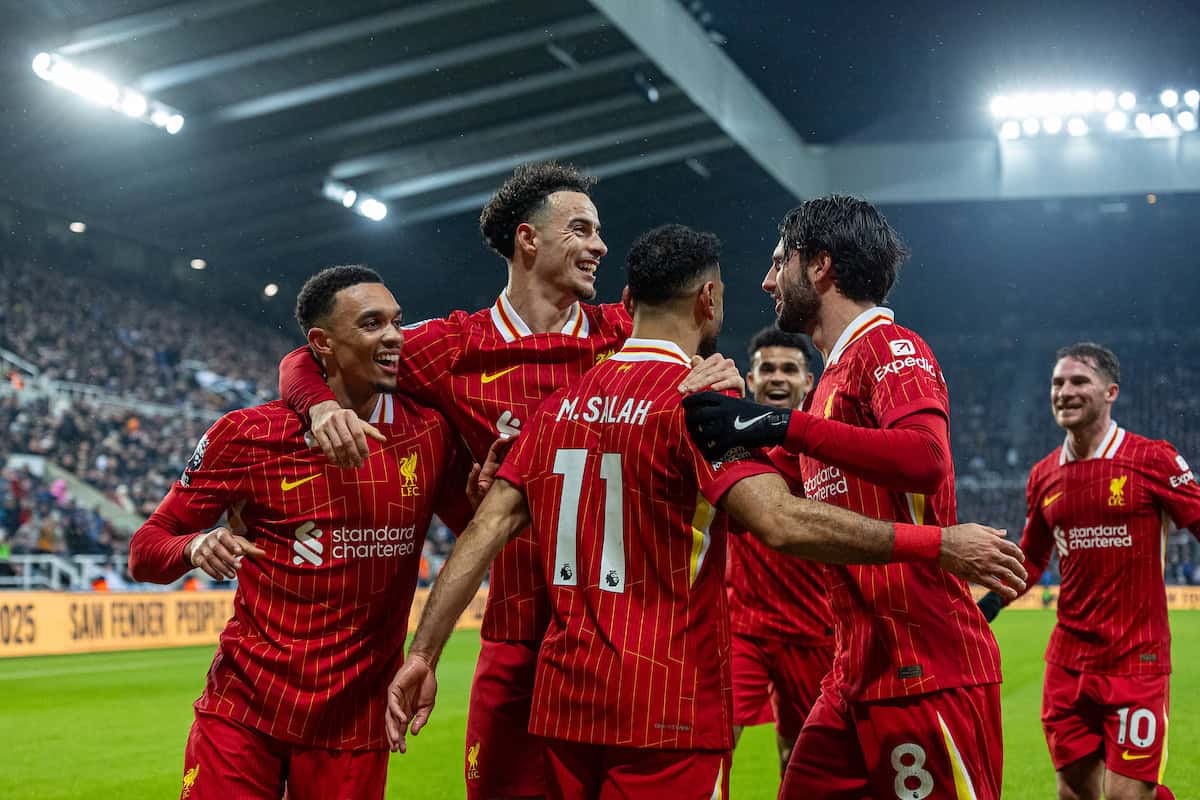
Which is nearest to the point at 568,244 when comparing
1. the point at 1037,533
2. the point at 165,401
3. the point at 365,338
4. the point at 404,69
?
the point at 365,338

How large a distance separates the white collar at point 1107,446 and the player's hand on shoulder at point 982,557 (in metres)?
3.96

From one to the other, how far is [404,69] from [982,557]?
68.1 feet

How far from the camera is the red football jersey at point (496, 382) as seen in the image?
4621mm

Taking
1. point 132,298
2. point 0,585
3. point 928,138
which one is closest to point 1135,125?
point 928,138

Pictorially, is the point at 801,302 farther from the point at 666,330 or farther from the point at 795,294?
the point at 666,330

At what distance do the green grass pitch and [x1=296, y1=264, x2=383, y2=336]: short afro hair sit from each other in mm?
4797

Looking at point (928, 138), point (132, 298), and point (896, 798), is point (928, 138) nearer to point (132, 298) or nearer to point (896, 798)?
point (132, 298)

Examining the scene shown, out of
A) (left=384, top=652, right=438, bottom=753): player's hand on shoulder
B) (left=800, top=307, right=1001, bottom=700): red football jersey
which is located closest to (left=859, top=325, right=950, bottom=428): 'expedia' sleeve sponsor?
(left=800, top=307, right=1001, bottom=700): red football jersey

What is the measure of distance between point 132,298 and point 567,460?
29797 mm

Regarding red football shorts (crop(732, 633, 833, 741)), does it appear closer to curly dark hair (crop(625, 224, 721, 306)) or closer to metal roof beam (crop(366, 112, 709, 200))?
curly dark hair (crop(625, 224, 721, 306))

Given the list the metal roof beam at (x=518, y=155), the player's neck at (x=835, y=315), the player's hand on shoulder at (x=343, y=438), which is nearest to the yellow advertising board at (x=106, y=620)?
the metal roof beam at (x=518, y=155)

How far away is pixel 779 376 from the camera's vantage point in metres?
7.80

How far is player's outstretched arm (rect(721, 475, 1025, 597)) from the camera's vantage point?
11.3ft

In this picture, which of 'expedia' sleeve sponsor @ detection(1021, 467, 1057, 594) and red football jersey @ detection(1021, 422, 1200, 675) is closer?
red football jersey @ detection(1021, 422, 1200, 675)
